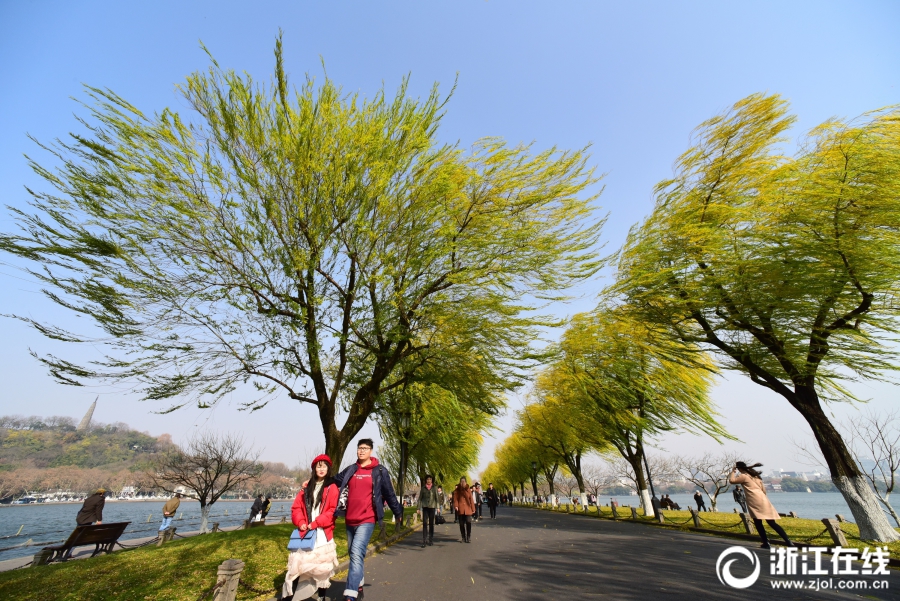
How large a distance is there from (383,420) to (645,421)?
1080 centimetres

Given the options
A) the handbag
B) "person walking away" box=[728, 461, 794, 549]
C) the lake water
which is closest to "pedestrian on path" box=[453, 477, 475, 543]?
"person walking away" box=[728, 461, 794, 549]

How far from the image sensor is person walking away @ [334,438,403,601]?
4297 millimetres

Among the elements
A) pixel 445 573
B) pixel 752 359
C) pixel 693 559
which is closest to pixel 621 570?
pixel 693 559

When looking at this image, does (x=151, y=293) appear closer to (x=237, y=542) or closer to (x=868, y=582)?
(x=237, y=542)

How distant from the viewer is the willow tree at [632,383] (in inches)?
574

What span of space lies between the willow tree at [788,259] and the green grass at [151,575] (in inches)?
415

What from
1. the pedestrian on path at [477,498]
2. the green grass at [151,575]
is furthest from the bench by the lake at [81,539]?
the pedestrian on path at [477,498]

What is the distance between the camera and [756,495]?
7195mm

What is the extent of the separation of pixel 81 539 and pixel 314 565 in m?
7.94

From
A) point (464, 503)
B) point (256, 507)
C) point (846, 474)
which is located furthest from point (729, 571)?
point (256, 507)

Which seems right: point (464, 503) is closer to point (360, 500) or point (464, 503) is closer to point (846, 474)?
point (360, 500)

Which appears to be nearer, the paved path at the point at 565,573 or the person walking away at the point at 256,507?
the paved path at the point at 565,573

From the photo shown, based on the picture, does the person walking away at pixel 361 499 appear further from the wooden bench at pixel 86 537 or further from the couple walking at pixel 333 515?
the wooden bench at pixel 86 537

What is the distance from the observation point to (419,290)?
8938mm
